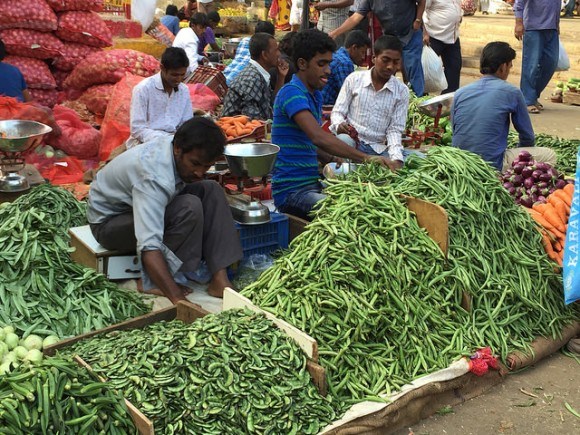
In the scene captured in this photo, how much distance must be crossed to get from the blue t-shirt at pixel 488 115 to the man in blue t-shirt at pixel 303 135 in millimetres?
1106

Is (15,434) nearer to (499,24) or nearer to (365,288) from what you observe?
(365,288)

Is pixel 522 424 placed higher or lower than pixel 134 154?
lower

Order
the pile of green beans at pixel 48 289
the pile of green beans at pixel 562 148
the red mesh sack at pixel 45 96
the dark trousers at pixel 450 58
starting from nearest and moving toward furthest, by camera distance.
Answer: the pile of green beans at pixel 48 289, the pile of green beans at pixel 562 148, the red mesh sack at pixel 45 96, the dark trousers at pixel 450 58

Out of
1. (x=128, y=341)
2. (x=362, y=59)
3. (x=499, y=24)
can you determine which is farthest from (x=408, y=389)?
(x=499, y=24)

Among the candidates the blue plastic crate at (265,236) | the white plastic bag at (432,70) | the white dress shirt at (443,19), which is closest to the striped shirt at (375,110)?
the blue plastic crate at (265,236)

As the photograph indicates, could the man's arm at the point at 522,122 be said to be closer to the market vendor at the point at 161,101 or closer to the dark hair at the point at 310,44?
the dark hair at the point at 310,44

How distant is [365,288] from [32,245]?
1.75m

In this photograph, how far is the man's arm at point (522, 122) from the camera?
550cm

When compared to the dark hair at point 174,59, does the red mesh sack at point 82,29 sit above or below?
above

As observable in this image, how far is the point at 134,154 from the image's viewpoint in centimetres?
397

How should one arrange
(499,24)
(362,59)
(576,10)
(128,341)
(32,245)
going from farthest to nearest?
(576,10)
(499,24)
(362,59)
(32,245)
(128,341)

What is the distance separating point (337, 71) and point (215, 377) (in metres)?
4.77

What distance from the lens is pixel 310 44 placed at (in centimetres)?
458

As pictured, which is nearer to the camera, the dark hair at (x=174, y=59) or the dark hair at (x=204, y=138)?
the dark hair at (x=204, y=138)
